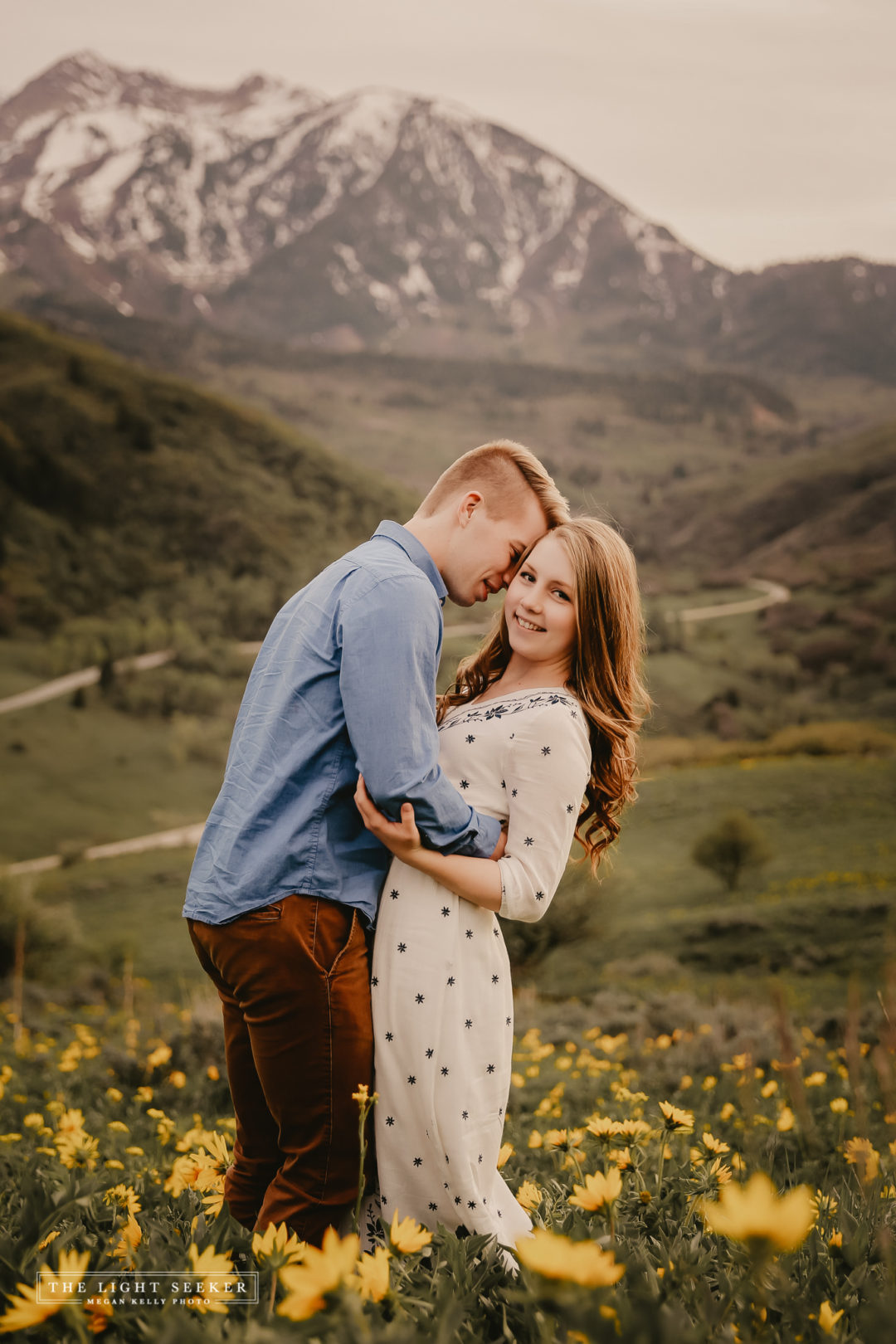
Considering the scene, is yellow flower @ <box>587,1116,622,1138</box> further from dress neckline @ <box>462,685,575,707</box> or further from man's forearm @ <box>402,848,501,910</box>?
dress neckline @ <box>462,685,575,707</box>

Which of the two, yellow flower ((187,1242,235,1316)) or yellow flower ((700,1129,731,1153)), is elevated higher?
yellow flower ((187,1242,235,1316))

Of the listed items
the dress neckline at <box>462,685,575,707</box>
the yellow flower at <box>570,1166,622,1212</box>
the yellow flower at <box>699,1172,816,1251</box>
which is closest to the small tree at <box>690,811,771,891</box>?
the dress neckline at <box>462,685,575,707</box>

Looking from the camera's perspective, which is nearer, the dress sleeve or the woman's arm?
the woman's arm

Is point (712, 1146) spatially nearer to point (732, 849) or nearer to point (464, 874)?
point (464, 874)

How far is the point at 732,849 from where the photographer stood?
837 inches

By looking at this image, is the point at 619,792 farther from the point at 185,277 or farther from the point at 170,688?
the point at 185,277

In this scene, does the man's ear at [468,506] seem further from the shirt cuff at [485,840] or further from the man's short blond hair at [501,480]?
the shirt cuff at [485,840]

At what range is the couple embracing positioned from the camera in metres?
2.06

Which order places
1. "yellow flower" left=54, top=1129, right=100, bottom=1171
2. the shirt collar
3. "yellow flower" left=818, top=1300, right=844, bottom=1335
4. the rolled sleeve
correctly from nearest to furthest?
"yellow flower" left=818, top=1300, right=844, bottom=1335 → the rolled sleeve → the shirt collar → "yellow flower" left=54, top=1129, right=100, bottom=1171

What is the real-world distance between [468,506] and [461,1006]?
124 cm

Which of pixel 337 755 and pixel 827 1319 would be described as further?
pixel 337 755

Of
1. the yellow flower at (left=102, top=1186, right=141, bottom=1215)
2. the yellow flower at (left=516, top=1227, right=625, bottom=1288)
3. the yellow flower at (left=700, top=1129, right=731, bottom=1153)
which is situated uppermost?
the yellow flower at (left=516, top=1227, right=625, bottom=1288)

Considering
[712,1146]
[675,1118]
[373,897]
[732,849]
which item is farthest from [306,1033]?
[732,849]

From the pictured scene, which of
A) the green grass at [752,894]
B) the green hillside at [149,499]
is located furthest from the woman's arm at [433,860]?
the green hillside at [149,499]
